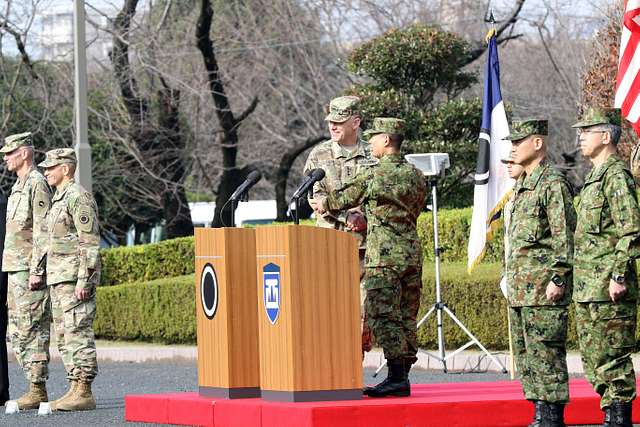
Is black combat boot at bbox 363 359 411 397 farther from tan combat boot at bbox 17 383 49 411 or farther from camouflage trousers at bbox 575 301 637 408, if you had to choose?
tan combat boot at bbox 17 383 49 411

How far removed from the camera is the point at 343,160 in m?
10.9

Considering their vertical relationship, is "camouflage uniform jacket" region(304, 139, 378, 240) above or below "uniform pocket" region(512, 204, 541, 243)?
above

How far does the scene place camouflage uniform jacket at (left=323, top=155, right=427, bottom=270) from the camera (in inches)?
392

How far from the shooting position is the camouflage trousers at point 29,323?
13.0 meters

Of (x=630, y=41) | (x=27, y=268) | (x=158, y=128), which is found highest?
(x=158, y=128)

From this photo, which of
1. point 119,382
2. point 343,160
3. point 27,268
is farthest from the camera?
point 119,382

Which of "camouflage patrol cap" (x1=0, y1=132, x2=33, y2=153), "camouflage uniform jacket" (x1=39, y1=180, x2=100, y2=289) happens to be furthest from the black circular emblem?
"camouflage patrol cap" (x1=0, y1=132, x2=33, y2=153)

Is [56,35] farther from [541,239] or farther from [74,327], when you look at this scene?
[541,239]

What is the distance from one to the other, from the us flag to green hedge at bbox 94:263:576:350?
4463mm

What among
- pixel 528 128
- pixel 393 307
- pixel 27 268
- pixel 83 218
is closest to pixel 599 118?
pixel 528 128

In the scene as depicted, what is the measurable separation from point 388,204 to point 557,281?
1.56m

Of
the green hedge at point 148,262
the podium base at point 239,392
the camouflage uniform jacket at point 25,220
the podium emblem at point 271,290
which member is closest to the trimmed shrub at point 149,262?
the green hedge at point 148,262

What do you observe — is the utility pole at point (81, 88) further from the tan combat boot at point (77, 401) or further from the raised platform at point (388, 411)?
the raised platform at point (388, 411)

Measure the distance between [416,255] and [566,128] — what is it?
85.6ft
